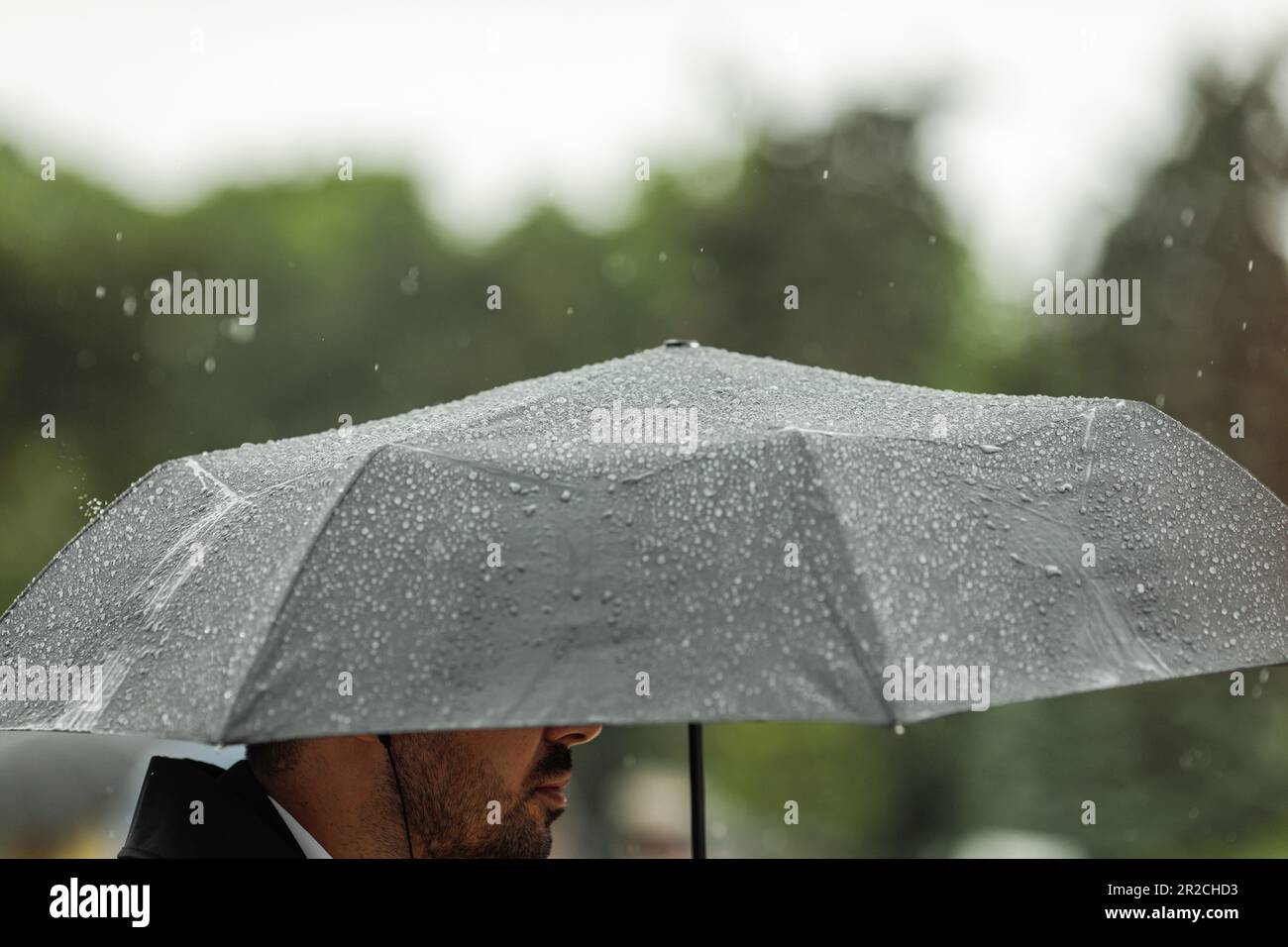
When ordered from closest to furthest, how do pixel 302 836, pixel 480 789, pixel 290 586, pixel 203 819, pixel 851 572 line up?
pixel 851 572
pixel 290 586
pixel 203 819
pixel 302 836
pixel 480 789

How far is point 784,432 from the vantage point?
266 centimetres

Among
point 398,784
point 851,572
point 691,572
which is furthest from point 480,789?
point 851,572

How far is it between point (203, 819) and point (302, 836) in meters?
0.24

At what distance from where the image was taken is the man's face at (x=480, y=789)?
11.4 ft

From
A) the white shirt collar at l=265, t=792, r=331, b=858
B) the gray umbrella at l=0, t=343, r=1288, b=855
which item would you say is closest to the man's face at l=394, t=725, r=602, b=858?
the white shirt collar at l=265, t=792, r=331, b=858

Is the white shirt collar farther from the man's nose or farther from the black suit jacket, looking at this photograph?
the man's nose

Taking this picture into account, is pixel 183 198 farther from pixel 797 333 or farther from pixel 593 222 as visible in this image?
pixel 797 333

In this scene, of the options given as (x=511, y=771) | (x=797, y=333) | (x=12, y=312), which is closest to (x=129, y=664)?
(x=511, y=771)

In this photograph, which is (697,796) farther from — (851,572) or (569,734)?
(851,572)

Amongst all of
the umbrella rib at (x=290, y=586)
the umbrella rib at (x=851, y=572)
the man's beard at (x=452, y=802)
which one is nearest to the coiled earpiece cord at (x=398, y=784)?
the man's beard at (x=452, y=802)

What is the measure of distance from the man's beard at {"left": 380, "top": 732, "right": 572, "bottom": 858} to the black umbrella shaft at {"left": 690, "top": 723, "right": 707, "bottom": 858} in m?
0.48

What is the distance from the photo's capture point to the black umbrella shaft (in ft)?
10.6

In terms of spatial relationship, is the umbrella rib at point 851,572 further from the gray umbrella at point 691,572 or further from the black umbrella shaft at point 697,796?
the black umbrella shaft at point 697,796

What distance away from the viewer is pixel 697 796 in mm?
3336
